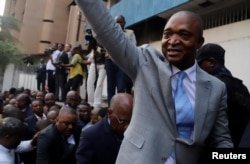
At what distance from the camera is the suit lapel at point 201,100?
64.8 inches

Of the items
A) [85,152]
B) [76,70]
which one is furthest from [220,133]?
[76,70]

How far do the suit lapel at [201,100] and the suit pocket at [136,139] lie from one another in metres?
0.26

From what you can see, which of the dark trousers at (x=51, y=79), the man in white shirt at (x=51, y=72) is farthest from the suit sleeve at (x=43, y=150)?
the dark trousers at (x=51, y=79)

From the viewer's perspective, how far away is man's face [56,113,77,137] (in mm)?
3836

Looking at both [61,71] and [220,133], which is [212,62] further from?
[61,71]

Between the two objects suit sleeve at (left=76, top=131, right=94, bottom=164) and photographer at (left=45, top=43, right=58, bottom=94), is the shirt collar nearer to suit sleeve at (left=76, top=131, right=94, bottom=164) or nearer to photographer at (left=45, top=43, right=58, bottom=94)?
suit sleeve at (left=76, top=131, right=94, bottom=164)

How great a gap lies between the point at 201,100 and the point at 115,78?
3.92 metres

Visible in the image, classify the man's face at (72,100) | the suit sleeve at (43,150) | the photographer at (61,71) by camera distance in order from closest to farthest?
the suit sleeve at (43,150), the man's face at (72,100), the photographer at (61,71)

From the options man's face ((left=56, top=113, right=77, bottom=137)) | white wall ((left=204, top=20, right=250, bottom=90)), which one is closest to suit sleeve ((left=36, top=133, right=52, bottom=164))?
man's face ((left=56, top=113, right=77, bottom=137))

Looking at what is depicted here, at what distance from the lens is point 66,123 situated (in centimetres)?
385

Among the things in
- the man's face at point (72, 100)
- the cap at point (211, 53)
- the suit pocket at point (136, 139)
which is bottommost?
the suit pocket at point (136, 139)

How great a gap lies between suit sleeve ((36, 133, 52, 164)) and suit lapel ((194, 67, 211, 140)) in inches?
87.7

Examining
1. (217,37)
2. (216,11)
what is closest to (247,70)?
(217,37)

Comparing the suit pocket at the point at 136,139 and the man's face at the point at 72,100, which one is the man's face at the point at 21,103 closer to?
the man's face at the point at 72,100
